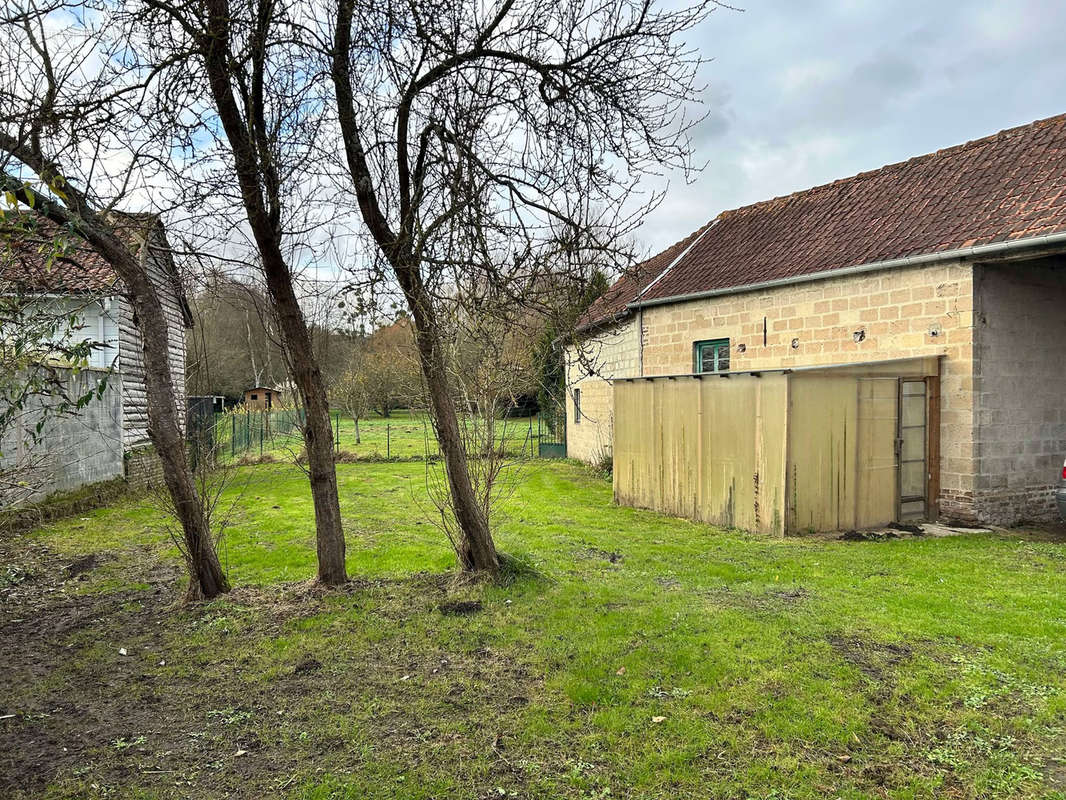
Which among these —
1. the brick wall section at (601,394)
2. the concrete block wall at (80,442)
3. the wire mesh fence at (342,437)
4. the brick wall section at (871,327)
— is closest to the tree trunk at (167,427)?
the wire mesh fence at (342,437)

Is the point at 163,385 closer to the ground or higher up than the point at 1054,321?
closer to the ground

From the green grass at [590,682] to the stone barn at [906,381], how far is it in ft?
5.83

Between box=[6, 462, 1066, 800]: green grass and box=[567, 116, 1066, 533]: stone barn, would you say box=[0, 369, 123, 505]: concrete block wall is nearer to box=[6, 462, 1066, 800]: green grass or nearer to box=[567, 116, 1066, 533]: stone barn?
box=[6, 462, 1066, 800]: green grass

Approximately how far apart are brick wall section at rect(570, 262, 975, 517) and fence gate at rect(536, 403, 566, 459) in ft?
25.5

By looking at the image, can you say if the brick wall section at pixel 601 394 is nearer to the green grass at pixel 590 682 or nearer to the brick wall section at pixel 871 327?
the brick wall section at pixel 871 327

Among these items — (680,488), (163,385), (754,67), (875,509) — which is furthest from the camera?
(680,488)

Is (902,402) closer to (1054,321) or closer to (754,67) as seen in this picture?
(1054,321)

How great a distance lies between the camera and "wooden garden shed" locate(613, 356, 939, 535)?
28.4 feet

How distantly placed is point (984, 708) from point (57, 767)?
478cm

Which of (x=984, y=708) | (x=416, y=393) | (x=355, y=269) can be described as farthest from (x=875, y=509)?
(x=355, y=269)

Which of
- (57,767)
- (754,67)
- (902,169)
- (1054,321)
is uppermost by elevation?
(902,169)

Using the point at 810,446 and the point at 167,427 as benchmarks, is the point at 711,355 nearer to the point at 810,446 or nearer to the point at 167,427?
the point at 810,446

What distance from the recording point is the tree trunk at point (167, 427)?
17.3ft

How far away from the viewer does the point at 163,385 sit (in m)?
5.46
